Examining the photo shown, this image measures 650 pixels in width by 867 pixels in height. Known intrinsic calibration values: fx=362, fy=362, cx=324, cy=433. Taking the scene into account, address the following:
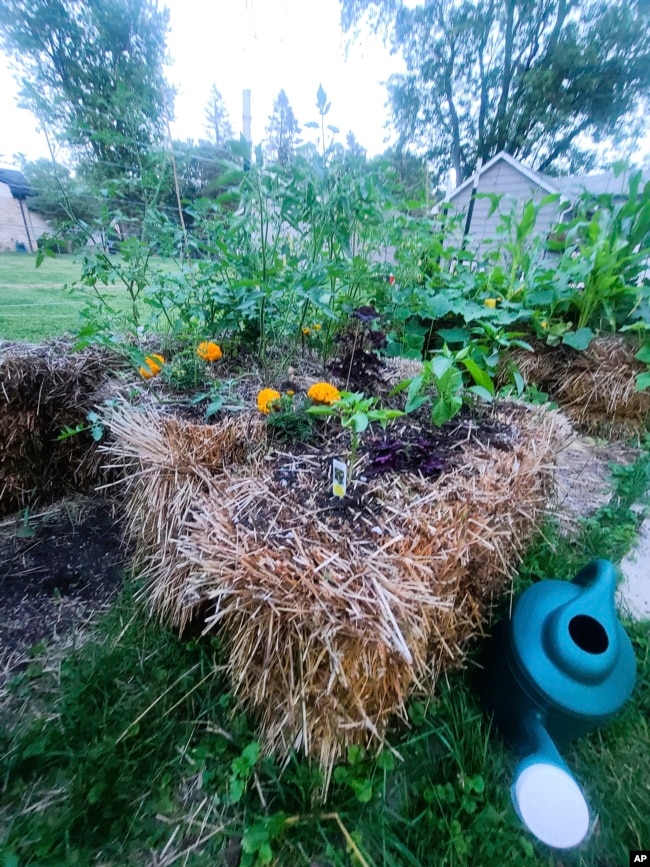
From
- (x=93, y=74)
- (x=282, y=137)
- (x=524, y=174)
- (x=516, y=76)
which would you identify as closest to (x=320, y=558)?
(x=282, y=137)

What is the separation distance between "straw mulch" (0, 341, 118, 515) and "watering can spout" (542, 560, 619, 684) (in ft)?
4.77

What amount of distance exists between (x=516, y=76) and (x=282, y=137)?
6397 millimetres

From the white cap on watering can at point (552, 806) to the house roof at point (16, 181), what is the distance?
1.80 m

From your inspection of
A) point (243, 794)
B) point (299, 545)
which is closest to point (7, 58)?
point (299, 545)

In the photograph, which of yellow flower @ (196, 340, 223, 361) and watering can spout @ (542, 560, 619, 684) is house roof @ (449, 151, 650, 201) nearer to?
yellow flower @ (196, 340, 223, 361)

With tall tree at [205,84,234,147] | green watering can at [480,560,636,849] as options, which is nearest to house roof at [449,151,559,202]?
tall tree at [205,84,234,147]

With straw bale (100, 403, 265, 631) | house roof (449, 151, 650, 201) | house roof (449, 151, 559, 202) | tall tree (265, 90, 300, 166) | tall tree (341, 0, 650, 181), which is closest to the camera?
straw bale (100, 403, 265, 631)

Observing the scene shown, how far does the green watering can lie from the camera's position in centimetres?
57

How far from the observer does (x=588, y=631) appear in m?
0.73

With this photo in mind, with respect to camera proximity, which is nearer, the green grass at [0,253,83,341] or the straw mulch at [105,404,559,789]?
the straw mulch at [105,404,559,789]

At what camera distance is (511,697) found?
722 mm

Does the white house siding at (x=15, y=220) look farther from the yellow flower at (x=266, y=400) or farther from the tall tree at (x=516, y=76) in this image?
the tall tree at (x=516, y=76)

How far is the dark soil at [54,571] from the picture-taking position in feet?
3.24

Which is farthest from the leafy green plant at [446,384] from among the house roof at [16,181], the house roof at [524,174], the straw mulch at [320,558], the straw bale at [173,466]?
the house roof at [524,174]
